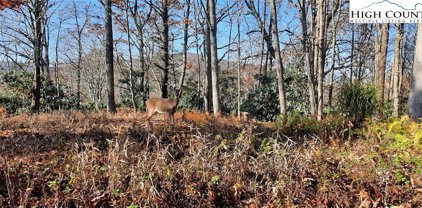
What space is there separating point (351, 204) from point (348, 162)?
2.94 feet

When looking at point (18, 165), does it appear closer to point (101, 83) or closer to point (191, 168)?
point (191, 168)

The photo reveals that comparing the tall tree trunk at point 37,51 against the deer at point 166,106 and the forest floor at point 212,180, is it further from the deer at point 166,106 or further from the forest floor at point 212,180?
the forest floor at point 212,180

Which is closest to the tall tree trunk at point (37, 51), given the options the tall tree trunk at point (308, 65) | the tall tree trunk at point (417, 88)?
the tall tree trunk at point (308, 65)

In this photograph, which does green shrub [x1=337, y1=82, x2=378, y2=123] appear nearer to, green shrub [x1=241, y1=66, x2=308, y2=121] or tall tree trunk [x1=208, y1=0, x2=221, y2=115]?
tall tree trunk [x1=208, y1=0, x2=221, y2=115]

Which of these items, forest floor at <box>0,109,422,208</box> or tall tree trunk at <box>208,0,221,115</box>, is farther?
tall tree trunk at <box>208,0,221,115</box>

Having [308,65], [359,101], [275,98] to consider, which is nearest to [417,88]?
[359,101]

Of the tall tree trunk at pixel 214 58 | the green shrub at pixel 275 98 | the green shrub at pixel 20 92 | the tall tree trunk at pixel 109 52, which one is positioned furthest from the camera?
the green shrub at pixel 20 92

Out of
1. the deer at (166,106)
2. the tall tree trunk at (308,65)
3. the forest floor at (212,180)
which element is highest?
the tall tree trunk at (308,65)

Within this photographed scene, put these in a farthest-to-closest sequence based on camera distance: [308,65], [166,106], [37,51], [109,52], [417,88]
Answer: [37,51] < [109,52] < [308,65] < [166,106] < [417,88]

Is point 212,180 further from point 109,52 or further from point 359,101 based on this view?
point 109,52

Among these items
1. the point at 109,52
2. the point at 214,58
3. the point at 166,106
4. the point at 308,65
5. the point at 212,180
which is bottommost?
the point at 212,180

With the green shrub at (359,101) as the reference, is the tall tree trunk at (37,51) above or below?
above

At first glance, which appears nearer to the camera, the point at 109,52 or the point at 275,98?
the point at 109,52

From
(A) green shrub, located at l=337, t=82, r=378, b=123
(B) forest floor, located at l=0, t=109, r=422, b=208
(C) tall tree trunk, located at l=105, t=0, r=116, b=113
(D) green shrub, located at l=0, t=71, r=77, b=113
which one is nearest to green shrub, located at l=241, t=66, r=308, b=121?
(C) tall tree trunk, located at l=105, t=0, r=116, b=113
